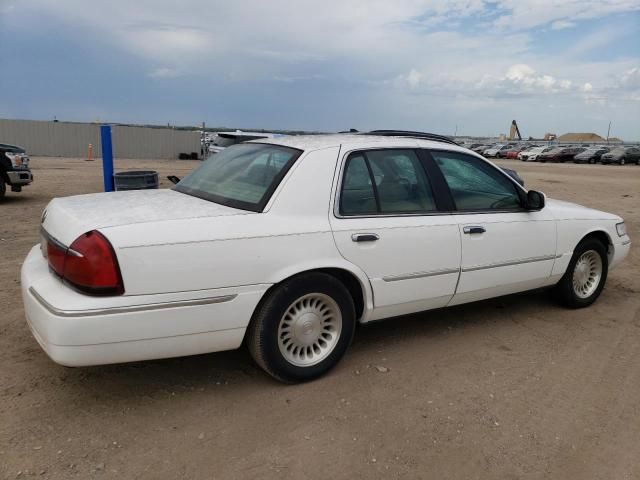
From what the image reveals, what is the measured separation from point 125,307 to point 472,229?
97.0 inches

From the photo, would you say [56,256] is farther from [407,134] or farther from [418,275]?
[407,134]

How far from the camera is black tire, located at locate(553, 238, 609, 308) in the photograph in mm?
4883

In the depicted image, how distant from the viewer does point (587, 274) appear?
5.09m

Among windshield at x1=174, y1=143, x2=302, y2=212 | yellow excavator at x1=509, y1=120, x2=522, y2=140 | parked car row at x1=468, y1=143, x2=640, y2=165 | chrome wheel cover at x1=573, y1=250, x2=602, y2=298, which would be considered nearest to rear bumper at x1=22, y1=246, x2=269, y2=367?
windshield at x1=174, y1=143, x2=302, y2=212

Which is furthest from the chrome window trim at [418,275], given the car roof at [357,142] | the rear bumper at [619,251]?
the rear bumper at [619,251]

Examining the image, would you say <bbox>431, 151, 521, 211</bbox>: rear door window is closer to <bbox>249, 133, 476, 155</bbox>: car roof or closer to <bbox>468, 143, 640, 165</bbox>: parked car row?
<bbox>249, 133, 476, 155</bbox>: car roof

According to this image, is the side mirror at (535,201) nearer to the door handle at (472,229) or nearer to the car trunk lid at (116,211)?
the door handle at (472,229)

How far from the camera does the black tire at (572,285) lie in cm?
488

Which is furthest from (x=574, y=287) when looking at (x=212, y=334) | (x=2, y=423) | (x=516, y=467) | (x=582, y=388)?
(x=2, y=423)

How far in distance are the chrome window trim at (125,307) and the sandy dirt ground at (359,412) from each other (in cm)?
66

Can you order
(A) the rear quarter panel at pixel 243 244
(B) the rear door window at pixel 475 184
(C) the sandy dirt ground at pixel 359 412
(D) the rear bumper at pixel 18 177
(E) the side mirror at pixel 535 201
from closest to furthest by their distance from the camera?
1. (C) the sandy dirt ground at pixel 359 412
2. (A) the rear quarter panel at pixel 243 244
3. (B) the rear door window at pixel 475 184
4. (E) the side mirror at pixel 535 201
5. (D) the rear bumper at pixel 18 177

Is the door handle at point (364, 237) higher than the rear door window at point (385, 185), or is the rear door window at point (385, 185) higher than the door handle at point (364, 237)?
the rear door window at point (385, 185)

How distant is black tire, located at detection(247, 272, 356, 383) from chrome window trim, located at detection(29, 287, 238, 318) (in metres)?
0.26

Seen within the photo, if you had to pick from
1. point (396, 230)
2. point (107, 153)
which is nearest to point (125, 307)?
point (396, 230)
